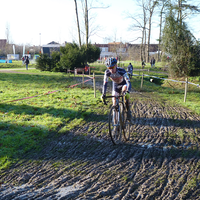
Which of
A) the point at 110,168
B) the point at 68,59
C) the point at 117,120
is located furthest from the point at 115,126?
the point at 68,59

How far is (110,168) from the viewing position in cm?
485

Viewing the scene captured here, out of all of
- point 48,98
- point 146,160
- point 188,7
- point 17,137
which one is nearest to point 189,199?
point 146,160

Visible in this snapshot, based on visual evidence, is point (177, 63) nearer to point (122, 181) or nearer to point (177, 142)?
point (177, 142)

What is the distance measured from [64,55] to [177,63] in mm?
14061

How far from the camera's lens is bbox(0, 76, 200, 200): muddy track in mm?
3969

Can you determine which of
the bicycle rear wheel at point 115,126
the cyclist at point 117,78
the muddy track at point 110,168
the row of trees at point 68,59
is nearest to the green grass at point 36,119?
the muddy track at point 110,168

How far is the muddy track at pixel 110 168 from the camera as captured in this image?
397 cm

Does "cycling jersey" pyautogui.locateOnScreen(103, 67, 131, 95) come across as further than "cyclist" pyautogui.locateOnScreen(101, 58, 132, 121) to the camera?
Yes

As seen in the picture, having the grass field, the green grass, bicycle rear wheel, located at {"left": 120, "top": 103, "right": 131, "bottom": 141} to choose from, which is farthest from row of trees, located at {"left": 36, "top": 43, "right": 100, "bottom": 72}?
bicycle rear wheel, located at {"left": 120, "top": 103, "right": 131, "bottom": 141}

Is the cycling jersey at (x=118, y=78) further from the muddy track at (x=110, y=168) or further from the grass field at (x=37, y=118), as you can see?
the grass field at (x=37, y=118)

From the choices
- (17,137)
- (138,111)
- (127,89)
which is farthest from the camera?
(138,111)

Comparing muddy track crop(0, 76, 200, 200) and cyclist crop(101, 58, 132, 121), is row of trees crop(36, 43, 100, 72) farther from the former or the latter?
cyclist crop(101, 58, 132, 121)

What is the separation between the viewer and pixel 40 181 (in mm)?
4375

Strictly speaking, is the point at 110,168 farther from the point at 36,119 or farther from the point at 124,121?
the point at 36,119
